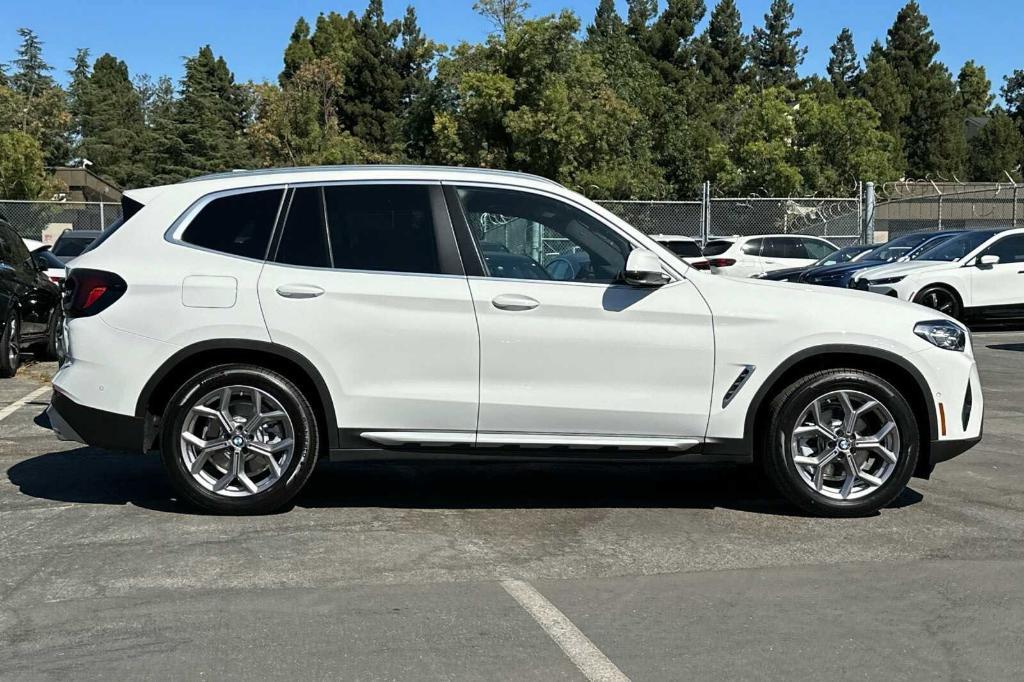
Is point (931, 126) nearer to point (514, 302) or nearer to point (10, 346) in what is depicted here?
A: point (10, 346)

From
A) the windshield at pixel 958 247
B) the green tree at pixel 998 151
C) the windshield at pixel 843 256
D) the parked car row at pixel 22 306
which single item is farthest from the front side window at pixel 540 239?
the green tree at pixel 998 151

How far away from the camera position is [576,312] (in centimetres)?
581

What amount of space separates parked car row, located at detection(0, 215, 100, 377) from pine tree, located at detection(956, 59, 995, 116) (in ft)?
379

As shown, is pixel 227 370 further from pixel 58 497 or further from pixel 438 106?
pixel 438 106

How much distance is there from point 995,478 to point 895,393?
1548mm

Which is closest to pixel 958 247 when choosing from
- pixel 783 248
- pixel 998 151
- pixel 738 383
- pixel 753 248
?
pixel 753 248

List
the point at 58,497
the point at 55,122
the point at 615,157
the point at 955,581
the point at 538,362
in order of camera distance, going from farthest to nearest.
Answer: the point at 55,122
the point at 615,157
the point at 58,497
the point at 538,362
the point at 955,581

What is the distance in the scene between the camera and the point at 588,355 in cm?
581

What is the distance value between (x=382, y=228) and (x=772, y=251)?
1973cm

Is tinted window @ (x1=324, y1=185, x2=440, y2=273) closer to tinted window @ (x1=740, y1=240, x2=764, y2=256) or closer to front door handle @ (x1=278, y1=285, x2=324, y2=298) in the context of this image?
front door handle @ (x1=278, y1=285, x2=324, y2=298)

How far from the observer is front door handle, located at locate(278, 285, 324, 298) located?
5.82 m

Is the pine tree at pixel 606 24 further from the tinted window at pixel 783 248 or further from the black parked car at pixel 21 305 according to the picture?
the black parked car at pixel 21 305

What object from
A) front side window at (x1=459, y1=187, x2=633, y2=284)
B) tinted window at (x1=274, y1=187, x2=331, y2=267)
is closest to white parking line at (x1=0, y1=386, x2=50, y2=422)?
tinted window at (x1=274, y1=187, x2=331, y2=267)

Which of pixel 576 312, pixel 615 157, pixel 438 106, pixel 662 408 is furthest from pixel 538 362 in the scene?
pixel 438 106
